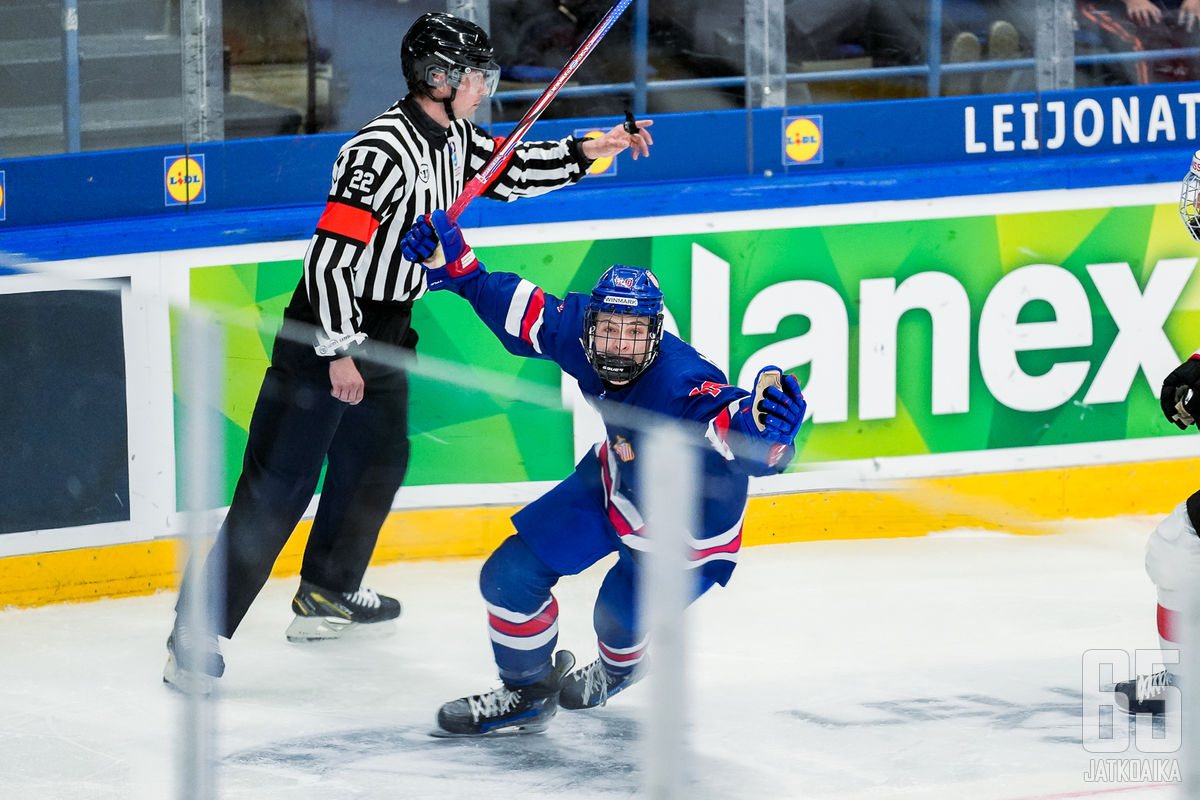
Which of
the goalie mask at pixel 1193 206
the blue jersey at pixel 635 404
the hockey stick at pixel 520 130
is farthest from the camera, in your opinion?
the hockey stick at pixel 520 130

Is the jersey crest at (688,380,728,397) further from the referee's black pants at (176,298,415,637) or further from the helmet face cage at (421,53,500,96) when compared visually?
the helmet face cage at (421,53,500,96)

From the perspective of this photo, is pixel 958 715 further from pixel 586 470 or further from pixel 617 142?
pixel 617 142

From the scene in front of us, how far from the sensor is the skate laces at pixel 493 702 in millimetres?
2373

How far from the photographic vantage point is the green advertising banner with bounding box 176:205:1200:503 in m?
4.20

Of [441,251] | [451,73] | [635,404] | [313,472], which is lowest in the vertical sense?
[313,472]

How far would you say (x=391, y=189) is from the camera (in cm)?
337

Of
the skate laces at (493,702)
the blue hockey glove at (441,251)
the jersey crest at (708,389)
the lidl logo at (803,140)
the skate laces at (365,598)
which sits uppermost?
the lidl logo at (803,140)

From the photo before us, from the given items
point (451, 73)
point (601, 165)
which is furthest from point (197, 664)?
point (601, 165)

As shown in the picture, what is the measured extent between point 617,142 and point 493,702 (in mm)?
1421

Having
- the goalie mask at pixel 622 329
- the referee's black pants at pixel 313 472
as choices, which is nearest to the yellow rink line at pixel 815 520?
the referee's black pants at pixel 313 472

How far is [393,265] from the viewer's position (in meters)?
3.44

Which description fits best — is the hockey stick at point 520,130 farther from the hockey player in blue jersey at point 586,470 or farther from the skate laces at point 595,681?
the skate laces at point 595,681

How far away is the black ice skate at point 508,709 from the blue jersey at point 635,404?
0.90ft

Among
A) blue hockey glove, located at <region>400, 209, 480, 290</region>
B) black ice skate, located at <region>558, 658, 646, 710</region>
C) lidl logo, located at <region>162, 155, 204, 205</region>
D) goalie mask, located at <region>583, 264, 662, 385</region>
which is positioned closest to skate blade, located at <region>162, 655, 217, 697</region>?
black ice skate, located at <region>558, 658, 646, 710</region>
